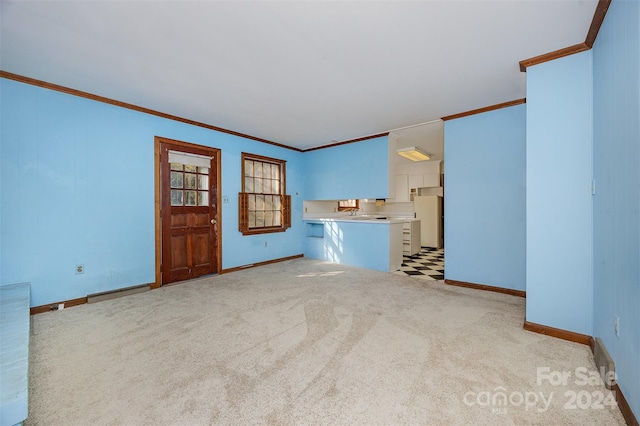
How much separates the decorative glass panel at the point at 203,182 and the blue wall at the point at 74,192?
663mm

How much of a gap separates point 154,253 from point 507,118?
18.3 feet

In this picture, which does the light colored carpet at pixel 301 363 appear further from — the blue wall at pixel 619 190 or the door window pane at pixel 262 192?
the door window pane at pixel 262 192

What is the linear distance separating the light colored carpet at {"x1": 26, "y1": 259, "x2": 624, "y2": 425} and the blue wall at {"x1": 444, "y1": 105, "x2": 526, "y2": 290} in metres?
0.53

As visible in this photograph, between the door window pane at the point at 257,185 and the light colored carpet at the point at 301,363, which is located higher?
the door window pane at the point at 257,185

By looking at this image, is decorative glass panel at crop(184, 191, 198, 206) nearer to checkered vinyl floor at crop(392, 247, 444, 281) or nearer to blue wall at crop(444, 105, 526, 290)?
checkered vinyl floor at crop(392, 247, 444, 281)

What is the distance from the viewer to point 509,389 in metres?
1.66

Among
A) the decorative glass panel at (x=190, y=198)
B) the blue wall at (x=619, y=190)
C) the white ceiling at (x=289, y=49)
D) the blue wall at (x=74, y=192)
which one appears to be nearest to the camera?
the blue wall at (x=619, y=190)

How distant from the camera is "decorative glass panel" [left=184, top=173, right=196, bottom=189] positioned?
4.34 meters

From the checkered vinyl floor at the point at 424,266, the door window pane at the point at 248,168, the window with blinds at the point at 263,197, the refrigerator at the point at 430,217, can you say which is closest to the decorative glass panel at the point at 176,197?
the window with blinds at the point at 263,197

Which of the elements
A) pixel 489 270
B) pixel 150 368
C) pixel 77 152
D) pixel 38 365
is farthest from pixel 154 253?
pixel 489 270

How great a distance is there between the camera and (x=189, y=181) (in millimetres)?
4383

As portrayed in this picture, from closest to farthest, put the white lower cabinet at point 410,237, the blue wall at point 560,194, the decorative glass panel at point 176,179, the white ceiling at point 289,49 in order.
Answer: the white ceiling at point 289,49, the blue wall at point 560,194, the decorative glass panel at point 176,179, the white lower cabinet at point 410,237

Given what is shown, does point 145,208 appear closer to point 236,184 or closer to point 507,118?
point 236,184

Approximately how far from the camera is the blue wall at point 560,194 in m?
2.24
